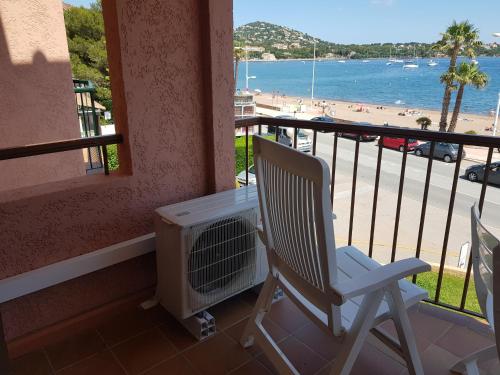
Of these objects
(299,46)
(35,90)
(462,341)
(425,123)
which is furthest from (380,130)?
(299,46)

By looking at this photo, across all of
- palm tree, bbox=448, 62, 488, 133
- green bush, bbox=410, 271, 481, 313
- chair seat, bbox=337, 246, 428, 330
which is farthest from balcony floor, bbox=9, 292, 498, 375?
palm tree, bbox=448, 62, 488, 133

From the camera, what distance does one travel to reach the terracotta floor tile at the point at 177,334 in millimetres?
1843

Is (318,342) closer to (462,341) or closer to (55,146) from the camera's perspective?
(462,341)

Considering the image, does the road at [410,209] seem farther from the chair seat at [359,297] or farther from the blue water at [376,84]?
the blue water at [376,84]

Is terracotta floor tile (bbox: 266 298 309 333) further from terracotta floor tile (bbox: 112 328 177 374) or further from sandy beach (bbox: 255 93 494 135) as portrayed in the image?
sandy beach (bbox: 255 93 494 135)

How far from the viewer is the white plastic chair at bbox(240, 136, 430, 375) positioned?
1082 mm

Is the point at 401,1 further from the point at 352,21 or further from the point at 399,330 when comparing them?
the point at 399,330

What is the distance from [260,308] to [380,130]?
3.78 ft

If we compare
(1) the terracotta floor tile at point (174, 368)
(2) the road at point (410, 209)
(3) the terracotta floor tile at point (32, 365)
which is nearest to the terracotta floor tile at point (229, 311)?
(1) the terracotta floor tile at point (174, 368)

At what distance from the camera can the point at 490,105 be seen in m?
38.1

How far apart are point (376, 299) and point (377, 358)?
2.28ft


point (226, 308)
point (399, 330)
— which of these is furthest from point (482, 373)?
point (226, 308)

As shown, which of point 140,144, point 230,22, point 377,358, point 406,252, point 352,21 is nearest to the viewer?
point 377,358

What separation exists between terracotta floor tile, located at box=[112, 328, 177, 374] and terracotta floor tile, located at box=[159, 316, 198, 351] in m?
0.03
